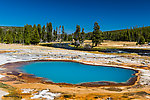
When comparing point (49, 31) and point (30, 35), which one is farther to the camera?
point (49, 31)

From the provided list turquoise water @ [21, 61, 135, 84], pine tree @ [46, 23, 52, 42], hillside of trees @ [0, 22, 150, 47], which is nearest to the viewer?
turquoise water @ [21, 61, 135, 84]

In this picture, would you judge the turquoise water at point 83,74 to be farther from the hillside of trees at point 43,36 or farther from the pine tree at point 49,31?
the pine tree at point 49,31

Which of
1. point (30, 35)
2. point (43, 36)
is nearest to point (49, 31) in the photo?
point (43, 36)

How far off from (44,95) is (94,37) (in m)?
59.0

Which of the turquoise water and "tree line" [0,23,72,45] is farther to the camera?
"tree line" [0,23,72,45]

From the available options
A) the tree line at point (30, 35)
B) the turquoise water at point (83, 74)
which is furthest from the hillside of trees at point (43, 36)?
the turquoise water at point (83, 74)

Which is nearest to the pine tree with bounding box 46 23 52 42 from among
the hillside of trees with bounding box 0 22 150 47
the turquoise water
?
the hillside of trees with bounding box 0 22 150 47

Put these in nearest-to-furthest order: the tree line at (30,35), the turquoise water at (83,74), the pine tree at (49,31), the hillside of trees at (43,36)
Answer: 1. the turquoise water at (83,74)
2. the hillside of trees at (43,36)
3. the tree line at (30,35)
4. the pine tree at (49,31)

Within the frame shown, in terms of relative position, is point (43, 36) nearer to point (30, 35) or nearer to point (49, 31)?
point (49, 31)

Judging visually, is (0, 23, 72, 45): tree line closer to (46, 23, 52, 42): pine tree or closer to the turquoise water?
(46, 23, 52, 42): pine tree

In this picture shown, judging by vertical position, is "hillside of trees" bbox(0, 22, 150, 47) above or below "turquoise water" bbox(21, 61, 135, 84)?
above

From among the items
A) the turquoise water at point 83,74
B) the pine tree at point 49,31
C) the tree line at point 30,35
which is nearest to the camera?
the turquoise water at point 83,74

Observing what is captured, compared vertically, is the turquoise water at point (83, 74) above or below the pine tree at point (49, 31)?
below

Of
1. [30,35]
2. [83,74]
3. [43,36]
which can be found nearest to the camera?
[83,74]
